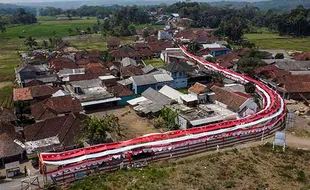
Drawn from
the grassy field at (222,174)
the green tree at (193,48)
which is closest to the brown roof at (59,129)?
the grassy field at (222,174)

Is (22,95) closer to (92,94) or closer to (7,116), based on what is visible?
(7,116)

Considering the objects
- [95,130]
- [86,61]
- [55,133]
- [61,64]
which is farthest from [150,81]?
[86,61]

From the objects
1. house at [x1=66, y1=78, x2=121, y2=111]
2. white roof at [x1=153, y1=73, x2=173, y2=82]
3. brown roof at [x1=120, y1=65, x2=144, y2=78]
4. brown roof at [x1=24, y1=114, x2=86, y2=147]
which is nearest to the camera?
brown roof at [x1=24, y1=114, x2=86, y2=147]

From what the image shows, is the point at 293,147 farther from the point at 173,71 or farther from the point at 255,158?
the point at 173,71

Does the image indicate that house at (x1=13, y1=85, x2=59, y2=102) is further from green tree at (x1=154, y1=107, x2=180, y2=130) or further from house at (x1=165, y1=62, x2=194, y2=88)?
house at (x1=165, y1=62, x2=194, y2=88)

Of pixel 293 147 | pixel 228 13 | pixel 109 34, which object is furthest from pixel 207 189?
pixel 228 13

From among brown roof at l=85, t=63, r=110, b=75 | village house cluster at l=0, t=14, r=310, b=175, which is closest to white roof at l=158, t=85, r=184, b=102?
village house cluster at l=0, t=14, r=310, b=175

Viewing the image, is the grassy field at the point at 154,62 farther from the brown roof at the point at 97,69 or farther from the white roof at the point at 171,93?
the white roof at the point at 171,93

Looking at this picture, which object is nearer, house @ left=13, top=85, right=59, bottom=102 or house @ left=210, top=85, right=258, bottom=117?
house @ left=210, top=85, right=258, bottom=117

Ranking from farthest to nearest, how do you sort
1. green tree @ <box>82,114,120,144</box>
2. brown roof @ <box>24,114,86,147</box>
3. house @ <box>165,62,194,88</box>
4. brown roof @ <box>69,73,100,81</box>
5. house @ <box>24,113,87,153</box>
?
house @ <box>165,62,194,88</box>, brown roof @ <box>69,73,100,81</box>, brown roof @ <box>24,114,86,147</box>, green tree @ <box>82,114,120,144</box>, house @ <box>24,113,87,153</box>
